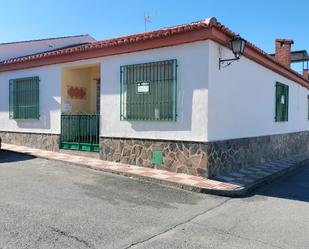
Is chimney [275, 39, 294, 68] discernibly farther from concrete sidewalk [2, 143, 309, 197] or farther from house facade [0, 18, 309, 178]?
concrete sidewalk [2, 143, 309, 197]

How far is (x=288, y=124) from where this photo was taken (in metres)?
15.0

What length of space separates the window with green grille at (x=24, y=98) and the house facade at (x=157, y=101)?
4 centimetres

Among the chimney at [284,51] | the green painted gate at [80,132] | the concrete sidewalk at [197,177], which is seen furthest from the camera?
the chimney at [284,51]

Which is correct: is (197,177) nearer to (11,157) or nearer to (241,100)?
(241,100)

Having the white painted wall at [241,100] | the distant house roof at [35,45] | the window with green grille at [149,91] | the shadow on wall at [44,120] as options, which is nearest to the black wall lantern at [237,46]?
the white painted wall at [241,100]

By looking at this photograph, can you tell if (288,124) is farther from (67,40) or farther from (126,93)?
(67,40)

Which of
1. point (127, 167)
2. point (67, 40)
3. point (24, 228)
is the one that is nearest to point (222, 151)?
point (127, 167)

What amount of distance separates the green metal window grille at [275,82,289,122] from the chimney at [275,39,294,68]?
2.03m

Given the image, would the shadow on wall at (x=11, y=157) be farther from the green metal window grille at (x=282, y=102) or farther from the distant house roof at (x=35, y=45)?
the green metal window grille at (x=282, y=102)

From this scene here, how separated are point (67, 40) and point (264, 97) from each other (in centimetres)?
1093

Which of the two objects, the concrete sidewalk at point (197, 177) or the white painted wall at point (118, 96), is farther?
the white painted wall at point (118, 96)

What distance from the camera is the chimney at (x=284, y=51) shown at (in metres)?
16.1

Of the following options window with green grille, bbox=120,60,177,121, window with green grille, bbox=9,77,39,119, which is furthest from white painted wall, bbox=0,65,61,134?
window with green grille, bbox=120,60,177,121

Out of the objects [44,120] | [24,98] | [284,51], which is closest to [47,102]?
[44,120]
